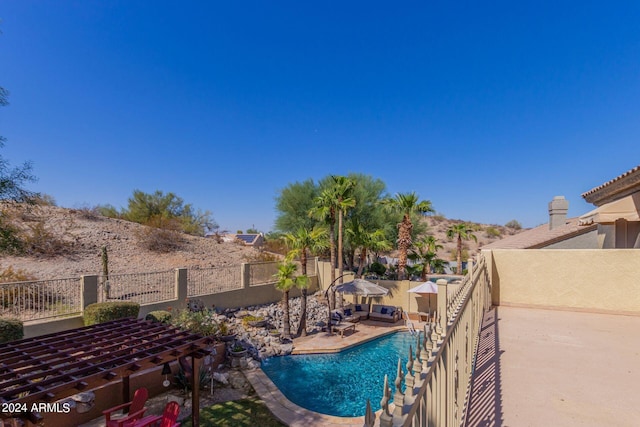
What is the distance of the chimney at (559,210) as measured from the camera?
15.4 meters

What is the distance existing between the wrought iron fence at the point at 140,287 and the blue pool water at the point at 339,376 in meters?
5.12

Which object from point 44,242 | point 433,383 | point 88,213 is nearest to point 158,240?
point 44,242

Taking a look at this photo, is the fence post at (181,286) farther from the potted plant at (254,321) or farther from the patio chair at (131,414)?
the patio chair at (131,414)

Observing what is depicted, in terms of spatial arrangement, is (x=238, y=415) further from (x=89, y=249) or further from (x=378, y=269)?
(x=89, y=249)

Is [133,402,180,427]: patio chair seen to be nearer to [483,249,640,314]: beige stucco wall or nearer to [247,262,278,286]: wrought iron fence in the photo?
[483,249,640,314]: beige stucco wall

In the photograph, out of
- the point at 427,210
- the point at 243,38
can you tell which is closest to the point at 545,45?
the point at 427,210

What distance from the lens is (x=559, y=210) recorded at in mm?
15414

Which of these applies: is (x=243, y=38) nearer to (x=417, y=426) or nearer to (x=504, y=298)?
(x=504, y=298)

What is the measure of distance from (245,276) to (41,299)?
26.0 ft

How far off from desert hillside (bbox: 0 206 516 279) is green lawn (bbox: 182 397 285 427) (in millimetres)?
12593

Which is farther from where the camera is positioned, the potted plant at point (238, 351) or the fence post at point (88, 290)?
the potted plant at point (238, 351)

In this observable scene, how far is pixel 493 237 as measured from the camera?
157ft

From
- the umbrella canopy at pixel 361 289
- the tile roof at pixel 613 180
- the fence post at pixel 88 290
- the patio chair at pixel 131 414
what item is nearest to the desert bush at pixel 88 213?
the fence post at pixel 88 290

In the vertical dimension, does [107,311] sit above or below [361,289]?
above
